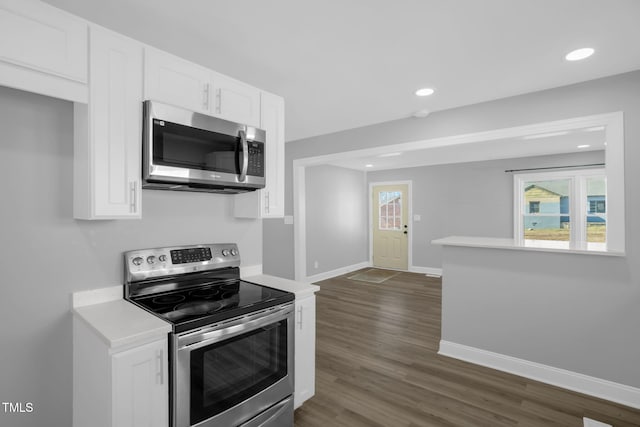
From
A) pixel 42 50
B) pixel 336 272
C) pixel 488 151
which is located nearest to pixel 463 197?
pixel 488 151

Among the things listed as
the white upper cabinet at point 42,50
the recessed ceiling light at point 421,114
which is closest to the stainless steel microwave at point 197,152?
the white upper cabinet at point 42,50

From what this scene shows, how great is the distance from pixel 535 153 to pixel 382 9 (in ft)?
16.8

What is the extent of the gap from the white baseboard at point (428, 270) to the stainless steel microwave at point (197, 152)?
548 centimetres

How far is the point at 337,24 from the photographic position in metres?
1.88

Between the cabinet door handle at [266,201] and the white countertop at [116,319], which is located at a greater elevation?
the cabinet door handle at [266,201]

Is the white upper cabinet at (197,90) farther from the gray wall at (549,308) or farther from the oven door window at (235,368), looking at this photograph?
the gray wall at (549,308)

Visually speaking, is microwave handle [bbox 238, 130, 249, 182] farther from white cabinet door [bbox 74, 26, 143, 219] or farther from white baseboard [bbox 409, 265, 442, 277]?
white baseboard [bbox 409, 265, 442, 277]

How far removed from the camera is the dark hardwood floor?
2119 millimetres

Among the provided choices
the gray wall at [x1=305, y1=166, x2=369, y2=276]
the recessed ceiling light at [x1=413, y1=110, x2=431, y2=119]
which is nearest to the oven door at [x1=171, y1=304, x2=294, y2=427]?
the recessed ceiling light at [x1=413, y1=110, x2=431, y2=119]

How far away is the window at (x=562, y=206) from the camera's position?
5473 mm

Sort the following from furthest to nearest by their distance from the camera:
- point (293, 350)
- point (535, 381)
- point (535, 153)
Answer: point (535, 153) < point (535, 381) < point (293, 350)

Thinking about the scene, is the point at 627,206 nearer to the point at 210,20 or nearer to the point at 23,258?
the point at 210,20

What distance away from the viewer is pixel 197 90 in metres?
1.94

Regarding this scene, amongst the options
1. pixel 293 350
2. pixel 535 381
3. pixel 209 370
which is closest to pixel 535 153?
pixel 535 381
